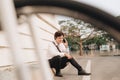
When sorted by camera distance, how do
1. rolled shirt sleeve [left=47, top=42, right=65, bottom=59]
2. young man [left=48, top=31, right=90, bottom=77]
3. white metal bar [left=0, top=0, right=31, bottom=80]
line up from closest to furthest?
white metal bar [left=0, top=0, right=31, bottom=80] → rolled shirt sleeve [left=47, top=42, right=65, bottom=59] → young man [left=48, top=31, right=90, bottom=77]

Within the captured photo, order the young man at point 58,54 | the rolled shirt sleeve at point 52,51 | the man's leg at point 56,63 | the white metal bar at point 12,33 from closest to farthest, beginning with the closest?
the white metal bar at point 12,33, the rolled shirt sleeve at point 52,51, the young man at point 58,54, the man's leg at point 56,63

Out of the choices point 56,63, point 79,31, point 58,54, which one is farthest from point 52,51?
point 79,31

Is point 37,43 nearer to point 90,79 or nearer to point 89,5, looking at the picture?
point 89,5

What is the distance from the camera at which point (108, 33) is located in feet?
2.10

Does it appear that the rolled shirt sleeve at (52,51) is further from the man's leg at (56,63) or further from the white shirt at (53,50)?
the man's leg at (56,63)

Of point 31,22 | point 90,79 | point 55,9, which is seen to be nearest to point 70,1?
point 55,9

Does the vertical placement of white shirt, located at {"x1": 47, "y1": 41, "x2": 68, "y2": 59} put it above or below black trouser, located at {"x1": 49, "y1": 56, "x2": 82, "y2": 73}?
above

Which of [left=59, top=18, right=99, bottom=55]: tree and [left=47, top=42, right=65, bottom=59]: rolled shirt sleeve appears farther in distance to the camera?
[left=47, top=42, right=65, bottom=59]: rolled shirt sleeve

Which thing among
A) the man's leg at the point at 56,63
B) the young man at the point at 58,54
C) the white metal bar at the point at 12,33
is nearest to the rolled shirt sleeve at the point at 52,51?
the young man at the point at 58,54

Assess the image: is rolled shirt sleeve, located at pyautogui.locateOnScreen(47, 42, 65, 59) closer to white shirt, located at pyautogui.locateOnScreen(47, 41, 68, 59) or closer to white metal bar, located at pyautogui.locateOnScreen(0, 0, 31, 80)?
white shirt, located at pyautogui.locateOnScreen(47, 41, 68, 59)

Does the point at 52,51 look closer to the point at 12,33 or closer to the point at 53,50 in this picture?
the point at 53,50

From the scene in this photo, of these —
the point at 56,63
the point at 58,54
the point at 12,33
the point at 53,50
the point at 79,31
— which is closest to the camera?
the point at 12,33

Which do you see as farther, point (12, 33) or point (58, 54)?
point (58, 54)

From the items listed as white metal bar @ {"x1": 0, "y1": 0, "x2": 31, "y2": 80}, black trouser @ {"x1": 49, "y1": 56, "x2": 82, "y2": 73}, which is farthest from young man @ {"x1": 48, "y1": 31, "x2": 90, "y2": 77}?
white metal bar @ {"x1": 0, "y1": 0, "x2": 31, "y2": 80}
